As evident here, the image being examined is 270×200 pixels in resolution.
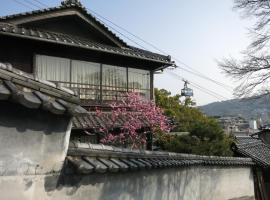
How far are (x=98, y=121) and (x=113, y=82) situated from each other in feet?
9.74

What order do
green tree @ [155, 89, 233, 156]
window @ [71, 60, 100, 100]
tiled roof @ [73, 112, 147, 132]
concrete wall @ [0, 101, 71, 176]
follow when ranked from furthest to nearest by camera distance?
green tree @ [155, 89, 233, 156], window @ [71, 60, 100, 100], tiled roof @ [73, 112, 147, 132], concrete wall @ [0, 101, 71, 176]

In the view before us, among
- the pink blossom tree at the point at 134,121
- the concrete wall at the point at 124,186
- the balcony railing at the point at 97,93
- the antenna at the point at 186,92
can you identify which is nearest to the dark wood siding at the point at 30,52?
the balcony railing at the point at 97,93

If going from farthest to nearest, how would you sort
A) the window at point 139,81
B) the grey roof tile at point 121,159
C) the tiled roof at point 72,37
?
the window at point 139,81
the tiled roof at point 72,37
the grey roof tile at point 121,159

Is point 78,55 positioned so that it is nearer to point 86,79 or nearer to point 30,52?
point 86,79

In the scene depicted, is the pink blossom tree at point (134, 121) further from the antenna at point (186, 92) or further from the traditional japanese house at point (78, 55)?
the antenna at point (186, 92)

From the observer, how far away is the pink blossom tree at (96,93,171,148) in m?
17.7

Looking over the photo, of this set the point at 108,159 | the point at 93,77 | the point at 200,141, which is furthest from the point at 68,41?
the point at 108,159

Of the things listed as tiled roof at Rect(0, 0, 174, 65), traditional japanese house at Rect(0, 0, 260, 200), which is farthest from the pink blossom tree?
tiled roof at Rect(0, 0, 174, 65)

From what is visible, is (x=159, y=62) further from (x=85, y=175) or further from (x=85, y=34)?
(x=85, y=175)

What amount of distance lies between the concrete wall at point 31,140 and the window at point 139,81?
50.7 ft

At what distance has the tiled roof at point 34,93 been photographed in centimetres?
419

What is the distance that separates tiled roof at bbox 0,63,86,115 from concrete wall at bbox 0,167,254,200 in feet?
3.07

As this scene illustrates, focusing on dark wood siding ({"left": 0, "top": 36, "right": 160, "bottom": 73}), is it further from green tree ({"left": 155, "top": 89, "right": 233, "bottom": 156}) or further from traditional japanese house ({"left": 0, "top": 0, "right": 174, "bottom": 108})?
green tree ({"left": 155, "top": 89, "right": 233, "bottom": 156})

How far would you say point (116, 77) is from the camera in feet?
65.9
